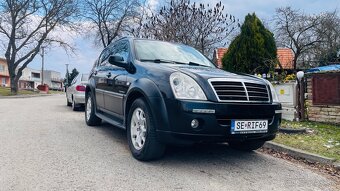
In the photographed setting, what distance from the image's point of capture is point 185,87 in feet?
12.6

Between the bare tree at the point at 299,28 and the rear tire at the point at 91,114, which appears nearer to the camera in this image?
the rear tire at the point at 91,114

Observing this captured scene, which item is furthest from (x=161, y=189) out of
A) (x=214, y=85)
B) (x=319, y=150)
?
(x=319, y=150)

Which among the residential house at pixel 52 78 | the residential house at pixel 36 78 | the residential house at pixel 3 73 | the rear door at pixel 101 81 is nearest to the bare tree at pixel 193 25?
the rear door at pixel 101 81

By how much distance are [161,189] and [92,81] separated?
400 cm

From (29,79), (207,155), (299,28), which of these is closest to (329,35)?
(299,28)

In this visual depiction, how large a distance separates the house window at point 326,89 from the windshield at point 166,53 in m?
3.43

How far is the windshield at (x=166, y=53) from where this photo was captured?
5.07 m

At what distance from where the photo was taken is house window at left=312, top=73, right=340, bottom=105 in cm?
731

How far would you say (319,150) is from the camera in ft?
16.5

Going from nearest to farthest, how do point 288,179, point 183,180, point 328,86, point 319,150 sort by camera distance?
point 183,180 < point 288,179 < point 319,150 < point 328,86

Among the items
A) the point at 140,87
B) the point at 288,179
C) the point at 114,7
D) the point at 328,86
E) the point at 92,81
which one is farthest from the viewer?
the point at 114,7

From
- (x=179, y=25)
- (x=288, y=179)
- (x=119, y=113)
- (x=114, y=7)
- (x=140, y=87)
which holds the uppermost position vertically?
(x=114, y=7)

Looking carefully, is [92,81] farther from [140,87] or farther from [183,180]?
[183,180]

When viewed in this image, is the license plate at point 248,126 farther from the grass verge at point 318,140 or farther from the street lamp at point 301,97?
the street lamp at point 301,97
